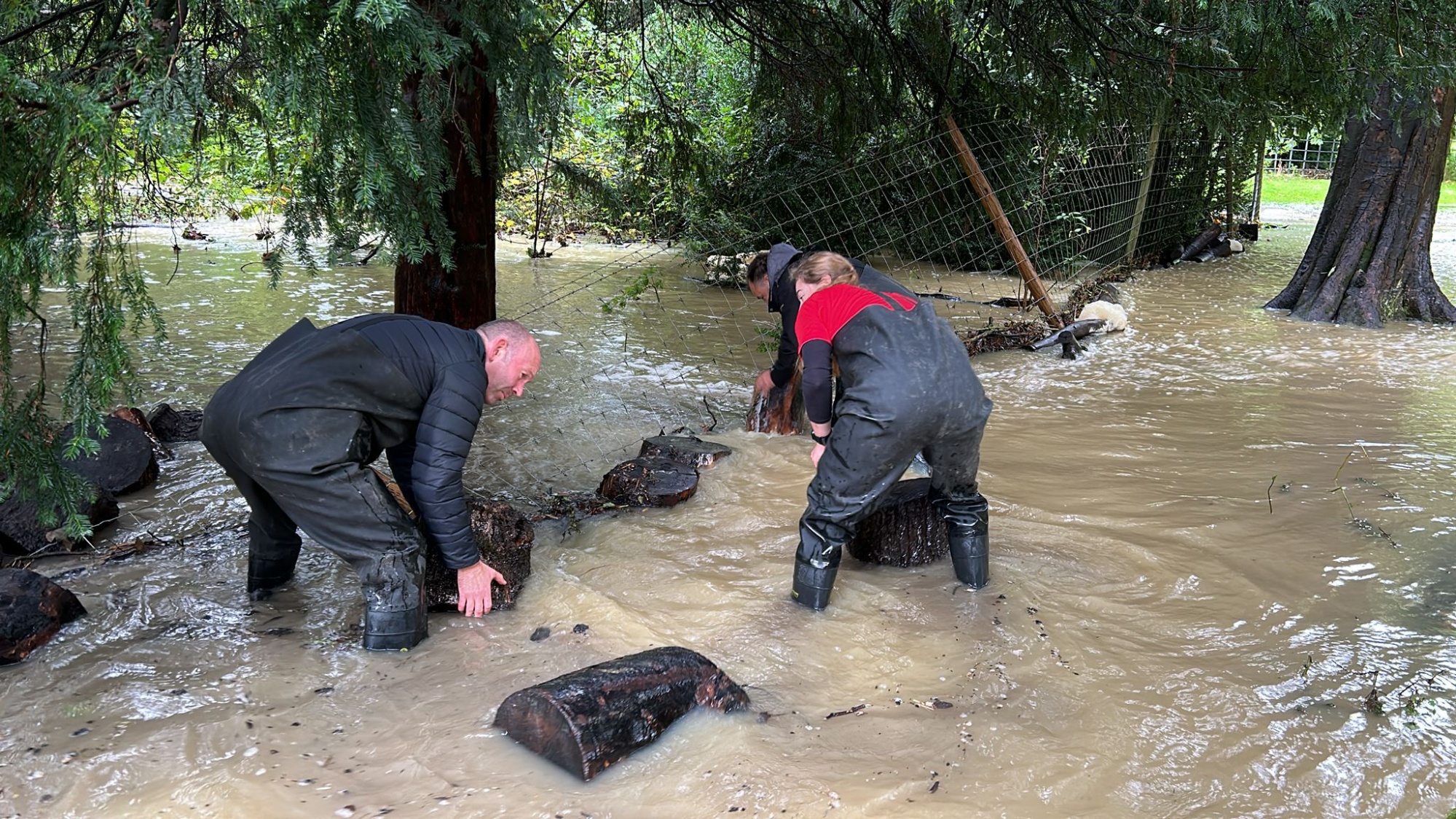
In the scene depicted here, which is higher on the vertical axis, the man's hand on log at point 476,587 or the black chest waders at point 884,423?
the black chest waders at point 884,423

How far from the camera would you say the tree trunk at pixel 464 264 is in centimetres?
606

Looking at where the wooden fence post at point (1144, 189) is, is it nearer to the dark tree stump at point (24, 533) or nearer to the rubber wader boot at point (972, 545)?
the rubber wader boot at point (972, 545)

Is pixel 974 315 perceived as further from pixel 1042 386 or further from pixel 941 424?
pixel 941 424

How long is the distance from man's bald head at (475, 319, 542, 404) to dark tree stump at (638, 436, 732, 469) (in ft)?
6.58

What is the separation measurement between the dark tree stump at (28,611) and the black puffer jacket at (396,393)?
980mm

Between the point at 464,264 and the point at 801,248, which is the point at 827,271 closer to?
the point at 464,264

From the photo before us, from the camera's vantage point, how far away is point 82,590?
13.6 ft

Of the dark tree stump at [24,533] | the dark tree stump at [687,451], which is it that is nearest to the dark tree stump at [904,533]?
the dark tree stump at [687,451]

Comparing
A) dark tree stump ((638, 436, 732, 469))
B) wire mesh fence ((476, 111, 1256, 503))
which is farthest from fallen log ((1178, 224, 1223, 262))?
dark tree stump ((638, 436, 732, 469))

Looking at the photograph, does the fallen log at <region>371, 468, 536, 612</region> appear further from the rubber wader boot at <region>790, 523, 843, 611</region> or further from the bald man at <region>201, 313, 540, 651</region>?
the rubber wader boot at <region>790, 523, 843, 611</region>

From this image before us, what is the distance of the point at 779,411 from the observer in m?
6.67

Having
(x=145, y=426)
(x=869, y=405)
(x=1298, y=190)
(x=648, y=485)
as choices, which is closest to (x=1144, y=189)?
(x=648, y=485)

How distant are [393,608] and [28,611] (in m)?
1.27

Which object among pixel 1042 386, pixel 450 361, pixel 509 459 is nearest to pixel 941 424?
pixel 450 361
